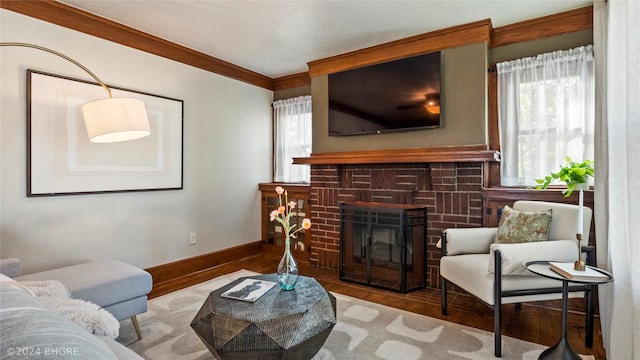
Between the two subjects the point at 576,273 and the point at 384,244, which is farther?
the point at 384,244

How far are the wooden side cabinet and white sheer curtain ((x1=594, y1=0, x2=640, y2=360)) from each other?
2.78 m

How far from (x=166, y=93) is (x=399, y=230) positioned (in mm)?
2731

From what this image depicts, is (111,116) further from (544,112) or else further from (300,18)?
(544,112)

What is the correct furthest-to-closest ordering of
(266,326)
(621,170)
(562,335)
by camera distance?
1. (562,335)
2. (621,170)
3. (266,326)

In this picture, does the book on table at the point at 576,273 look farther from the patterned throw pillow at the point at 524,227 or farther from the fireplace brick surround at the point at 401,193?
the fireplace brick surround at the point at 401,193

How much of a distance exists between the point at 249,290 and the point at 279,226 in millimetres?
2368

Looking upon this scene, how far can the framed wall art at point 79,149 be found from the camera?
2467 millimetres

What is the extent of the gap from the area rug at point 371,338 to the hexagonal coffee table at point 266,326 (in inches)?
15.3

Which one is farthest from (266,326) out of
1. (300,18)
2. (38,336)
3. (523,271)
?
(300,18)

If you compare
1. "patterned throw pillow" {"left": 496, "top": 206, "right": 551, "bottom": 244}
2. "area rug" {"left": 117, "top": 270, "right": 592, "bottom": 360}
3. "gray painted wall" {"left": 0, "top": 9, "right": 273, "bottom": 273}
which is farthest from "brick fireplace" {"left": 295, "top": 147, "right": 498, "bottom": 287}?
"gray painted wall" {"left": 0, "top": 9, "right": 273, "bottom": 273}

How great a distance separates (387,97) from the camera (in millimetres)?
3328

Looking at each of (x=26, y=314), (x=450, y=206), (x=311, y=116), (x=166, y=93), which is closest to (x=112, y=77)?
(x=166, y=93)

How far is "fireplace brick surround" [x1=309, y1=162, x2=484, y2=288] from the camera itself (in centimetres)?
297

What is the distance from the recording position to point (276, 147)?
15.0 ft
